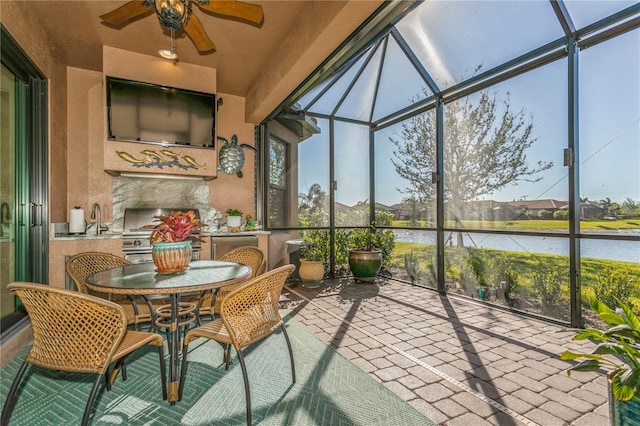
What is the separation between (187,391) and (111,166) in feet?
9.67

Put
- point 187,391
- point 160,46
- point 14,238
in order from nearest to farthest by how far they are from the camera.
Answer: point 187,391 → point 14,238 → point 160,46

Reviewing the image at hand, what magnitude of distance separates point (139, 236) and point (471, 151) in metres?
4.37

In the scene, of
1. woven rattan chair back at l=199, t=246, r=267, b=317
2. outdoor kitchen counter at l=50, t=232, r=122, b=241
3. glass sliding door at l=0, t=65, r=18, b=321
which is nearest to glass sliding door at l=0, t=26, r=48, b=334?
glass sliding door at l=0, t=65, r=18, b=321

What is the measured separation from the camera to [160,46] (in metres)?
3.75

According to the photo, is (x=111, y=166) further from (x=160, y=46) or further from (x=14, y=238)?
(x=160, y=46)

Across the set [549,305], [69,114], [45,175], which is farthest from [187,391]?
[69,114]

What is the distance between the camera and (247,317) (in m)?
1.88

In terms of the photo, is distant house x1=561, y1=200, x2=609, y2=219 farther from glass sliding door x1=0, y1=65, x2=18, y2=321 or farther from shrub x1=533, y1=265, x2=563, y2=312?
glass sliding door x1=0, y1=65, x2=18, y2=321

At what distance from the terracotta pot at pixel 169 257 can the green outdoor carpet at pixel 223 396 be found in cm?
79

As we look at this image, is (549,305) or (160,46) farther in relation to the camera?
(160,46)

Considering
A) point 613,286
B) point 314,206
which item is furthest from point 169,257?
point 613,286

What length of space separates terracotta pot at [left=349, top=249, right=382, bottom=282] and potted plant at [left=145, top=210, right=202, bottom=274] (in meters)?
3.28

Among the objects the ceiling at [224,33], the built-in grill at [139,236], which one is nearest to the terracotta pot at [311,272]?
the built-in grill at [139,236]

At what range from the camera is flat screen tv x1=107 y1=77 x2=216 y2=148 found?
377cm
